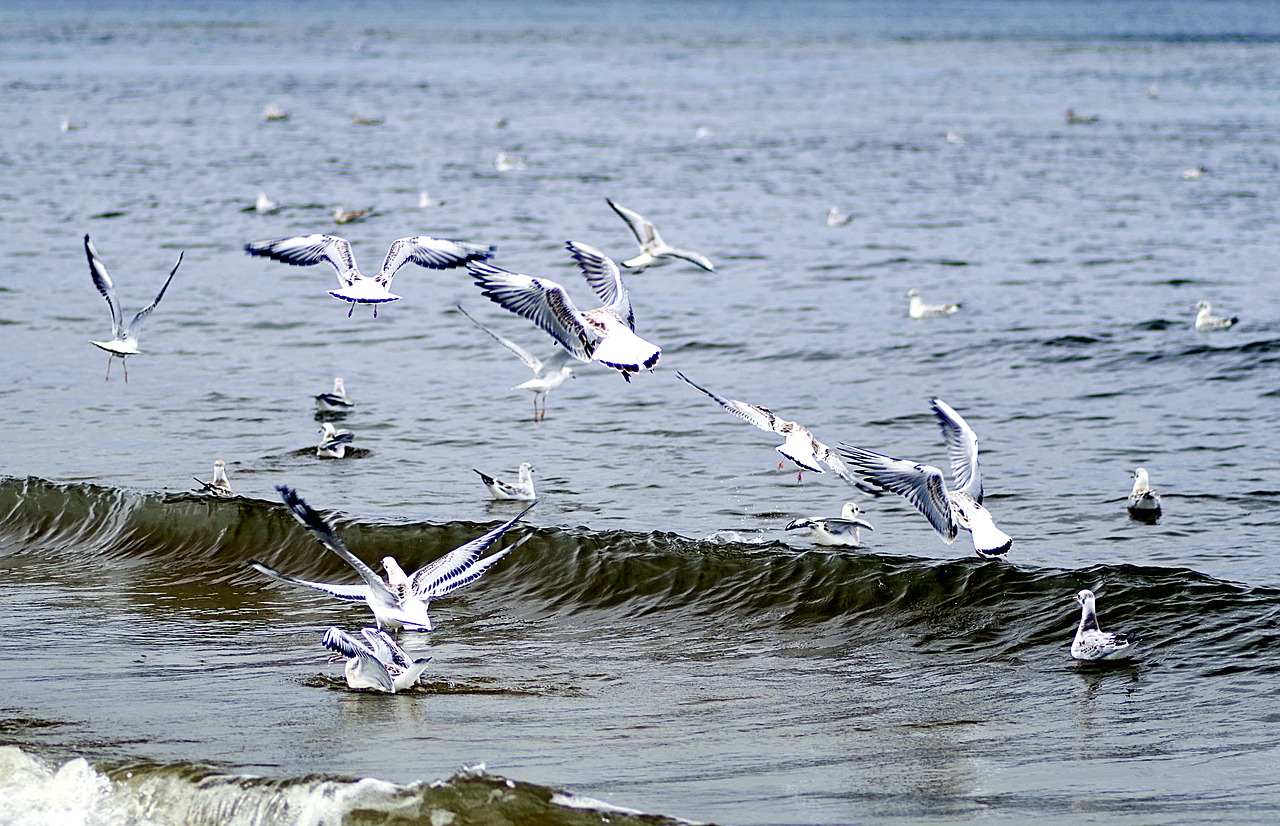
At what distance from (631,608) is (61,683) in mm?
4033

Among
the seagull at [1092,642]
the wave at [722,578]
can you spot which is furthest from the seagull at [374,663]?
the seagull at [1092,642]

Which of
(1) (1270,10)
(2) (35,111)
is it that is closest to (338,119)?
(2) (35,111)

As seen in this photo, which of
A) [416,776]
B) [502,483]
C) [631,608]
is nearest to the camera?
[416,776]

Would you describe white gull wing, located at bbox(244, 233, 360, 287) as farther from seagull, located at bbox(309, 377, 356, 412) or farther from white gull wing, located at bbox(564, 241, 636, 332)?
seagull, located at bbox(309, 377, 356, 412)

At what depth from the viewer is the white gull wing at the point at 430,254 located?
36.3 feet

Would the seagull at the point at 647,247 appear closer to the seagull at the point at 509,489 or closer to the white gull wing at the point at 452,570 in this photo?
the seagull at the point at 509,489

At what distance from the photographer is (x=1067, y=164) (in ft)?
112

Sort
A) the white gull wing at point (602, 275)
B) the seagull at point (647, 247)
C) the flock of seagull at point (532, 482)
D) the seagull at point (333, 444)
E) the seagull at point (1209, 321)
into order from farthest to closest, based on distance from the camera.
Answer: the seagull at point (1209, 321)
the seagull at point (647, 247)
the seagull at point (333, 444)
the white gull wing at point (602, 275)
the flock of seagull at point (532, 482)

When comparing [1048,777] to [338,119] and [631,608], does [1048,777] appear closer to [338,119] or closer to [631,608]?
[631,608]

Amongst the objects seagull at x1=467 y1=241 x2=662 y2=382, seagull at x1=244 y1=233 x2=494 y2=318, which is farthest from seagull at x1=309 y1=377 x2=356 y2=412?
seagull at x1=467 y1=241 x2=662 y2=382

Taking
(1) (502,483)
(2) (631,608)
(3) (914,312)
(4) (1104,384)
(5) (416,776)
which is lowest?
(5) (416,776)

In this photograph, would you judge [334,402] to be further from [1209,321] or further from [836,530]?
[1209,321]

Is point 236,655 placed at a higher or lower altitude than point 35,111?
lower

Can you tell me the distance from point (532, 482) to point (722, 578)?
262 centimetres
